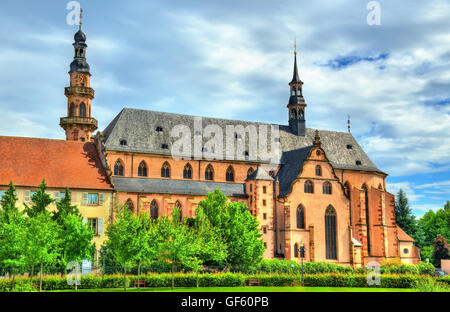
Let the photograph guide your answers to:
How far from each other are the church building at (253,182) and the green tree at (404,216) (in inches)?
920

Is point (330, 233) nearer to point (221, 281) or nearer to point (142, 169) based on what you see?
point (221, 281)

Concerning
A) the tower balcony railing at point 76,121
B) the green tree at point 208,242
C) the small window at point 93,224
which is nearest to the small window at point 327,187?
the green tree at point 208,242

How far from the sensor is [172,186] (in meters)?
66.1

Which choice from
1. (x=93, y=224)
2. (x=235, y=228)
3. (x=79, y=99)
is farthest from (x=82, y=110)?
(x=235, y=228)

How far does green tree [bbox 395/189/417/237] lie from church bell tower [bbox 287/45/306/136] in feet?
113

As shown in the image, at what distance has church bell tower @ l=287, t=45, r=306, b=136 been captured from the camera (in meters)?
82.3

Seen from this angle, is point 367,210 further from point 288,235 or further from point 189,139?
point 189,139

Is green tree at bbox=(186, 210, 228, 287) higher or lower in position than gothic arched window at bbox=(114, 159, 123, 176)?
lower

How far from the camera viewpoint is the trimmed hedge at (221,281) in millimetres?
42219

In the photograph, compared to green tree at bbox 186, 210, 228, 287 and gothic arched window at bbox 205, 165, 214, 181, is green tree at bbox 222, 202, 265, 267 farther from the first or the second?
gothic arched window at bbox 205, 165, 214, 181

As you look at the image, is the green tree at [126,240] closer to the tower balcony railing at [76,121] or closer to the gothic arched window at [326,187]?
the tower balcony railing at [76,121]

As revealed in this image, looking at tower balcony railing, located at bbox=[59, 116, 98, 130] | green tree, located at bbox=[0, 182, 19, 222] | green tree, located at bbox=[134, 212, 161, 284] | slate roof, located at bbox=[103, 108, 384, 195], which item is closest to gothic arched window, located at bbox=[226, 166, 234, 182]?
slate roof, located at bbox=[103, 108, 384, 195]

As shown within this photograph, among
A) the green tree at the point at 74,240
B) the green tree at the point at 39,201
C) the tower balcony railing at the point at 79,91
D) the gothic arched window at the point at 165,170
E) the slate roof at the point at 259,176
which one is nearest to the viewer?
the green tree at the point at 74,240
